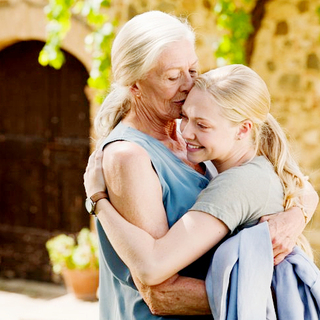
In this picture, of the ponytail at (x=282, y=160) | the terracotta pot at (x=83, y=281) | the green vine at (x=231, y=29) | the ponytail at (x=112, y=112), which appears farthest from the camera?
the terracotta pot at (x=83, y=281)

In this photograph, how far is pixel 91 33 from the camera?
564 cm

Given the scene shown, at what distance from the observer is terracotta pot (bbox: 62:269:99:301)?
18.2ft

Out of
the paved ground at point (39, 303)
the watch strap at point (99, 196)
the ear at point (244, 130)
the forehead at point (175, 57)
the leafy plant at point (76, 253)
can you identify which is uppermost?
the forehead at point (175, 57)

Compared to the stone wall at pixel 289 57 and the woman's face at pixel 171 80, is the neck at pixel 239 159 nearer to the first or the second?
the woman's face at pixel 171 80

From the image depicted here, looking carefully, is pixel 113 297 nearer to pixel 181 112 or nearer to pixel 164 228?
pixel 164 228

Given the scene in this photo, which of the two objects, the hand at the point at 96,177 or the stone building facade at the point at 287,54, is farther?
the stone building facade at the point at 287,54

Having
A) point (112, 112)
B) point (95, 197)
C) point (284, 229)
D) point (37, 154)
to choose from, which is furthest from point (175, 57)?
point (37, 154)

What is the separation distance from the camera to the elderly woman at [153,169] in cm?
190

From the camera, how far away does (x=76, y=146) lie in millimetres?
6375

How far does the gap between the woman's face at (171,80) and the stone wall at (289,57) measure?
10.6 ft

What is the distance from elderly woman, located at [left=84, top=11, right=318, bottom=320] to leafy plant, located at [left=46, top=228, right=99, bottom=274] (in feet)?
11.4

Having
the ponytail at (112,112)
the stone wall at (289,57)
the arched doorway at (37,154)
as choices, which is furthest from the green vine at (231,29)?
the ponytail at (112,112)

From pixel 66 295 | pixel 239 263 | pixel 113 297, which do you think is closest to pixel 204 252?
pixel 239 263

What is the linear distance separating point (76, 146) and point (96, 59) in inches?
44.9
